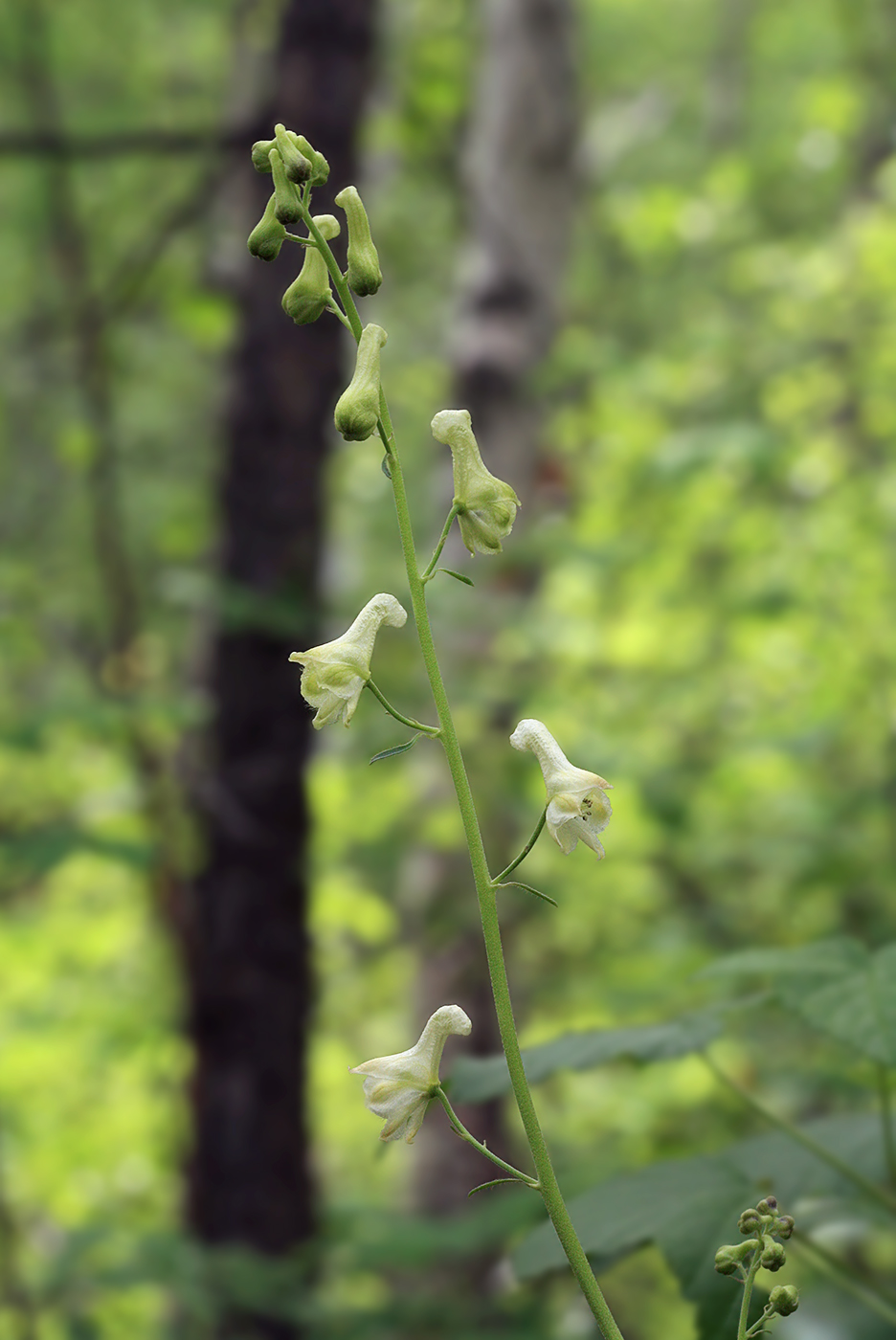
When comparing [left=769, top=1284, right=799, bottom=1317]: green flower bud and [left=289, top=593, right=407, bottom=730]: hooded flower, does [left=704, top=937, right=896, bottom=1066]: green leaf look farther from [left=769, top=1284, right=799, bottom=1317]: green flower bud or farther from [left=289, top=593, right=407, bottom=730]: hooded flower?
[left=289, top=593, right=407, bottom=730]: hooded flower

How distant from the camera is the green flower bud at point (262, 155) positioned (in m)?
0.96

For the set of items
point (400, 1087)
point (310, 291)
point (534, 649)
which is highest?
point (534, 649)

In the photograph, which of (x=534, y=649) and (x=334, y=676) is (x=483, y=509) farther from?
(x=534, y=649)

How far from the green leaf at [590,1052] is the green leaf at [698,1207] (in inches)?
6.2

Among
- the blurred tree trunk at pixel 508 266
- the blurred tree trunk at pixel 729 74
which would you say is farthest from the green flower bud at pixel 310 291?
the blurred tree trunk at pixel 729 74

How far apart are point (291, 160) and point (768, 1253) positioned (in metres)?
0.91

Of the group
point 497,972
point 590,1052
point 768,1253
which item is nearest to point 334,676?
point 497,972

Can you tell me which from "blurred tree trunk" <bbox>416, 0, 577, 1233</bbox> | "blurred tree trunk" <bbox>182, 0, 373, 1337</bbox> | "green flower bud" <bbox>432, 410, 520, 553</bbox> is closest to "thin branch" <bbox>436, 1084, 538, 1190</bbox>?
"green flower bud" <bbox>432, 410, 520, 553</bbox>

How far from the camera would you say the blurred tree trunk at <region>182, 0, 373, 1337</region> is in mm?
3914

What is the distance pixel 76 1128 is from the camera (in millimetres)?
6215

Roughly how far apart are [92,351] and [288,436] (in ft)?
6.15

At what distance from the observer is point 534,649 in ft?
16.0

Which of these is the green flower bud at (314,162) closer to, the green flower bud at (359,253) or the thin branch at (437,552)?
the green flower bud at (359,253)

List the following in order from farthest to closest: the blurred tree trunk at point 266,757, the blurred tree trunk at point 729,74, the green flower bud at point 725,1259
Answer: the blurred tree trunk at point 729,74, the blurred tree trunk at point 266,757, the green flower bud at point 725,1259
